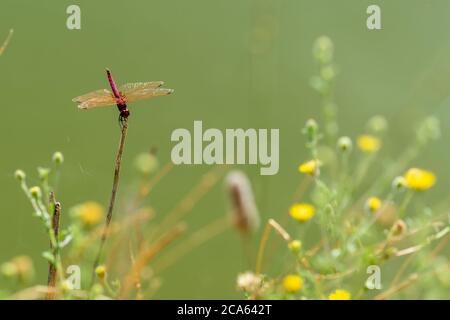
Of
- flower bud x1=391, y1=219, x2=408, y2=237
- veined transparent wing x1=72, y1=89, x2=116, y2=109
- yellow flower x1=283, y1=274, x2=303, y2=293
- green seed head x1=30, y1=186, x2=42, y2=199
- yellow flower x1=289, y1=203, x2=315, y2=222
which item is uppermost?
veined transparent wing x1=72, y1=89, x2=116, y2=109

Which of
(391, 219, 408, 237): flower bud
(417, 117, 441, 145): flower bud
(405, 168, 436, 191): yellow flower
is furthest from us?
(417, 117, 441, 145): flower bud

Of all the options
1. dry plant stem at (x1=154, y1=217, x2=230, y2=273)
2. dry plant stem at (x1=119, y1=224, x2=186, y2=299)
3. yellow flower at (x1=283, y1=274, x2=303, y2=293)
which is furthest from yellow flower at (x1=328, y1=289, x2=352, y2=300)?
dry plant stem at (x1=154, y1=217, x2=230, y2=273)

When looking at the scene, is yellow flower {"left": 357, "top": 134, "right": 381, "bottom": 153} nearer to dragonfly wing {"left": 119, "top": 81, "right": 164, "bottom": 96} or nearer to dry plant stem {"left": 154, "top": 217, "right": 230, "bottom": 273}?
dry plant stem {"left": 154, "top": 217, "right": 230, "bottom": 273}

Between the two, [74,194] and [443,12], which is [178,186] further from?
[443,12]

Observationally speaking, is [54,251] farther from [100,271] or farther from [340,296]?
[340,296]

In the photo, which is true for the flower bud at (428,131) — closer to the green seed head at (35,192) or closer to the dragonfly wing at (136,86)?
the dragonfly wing at (136,86)

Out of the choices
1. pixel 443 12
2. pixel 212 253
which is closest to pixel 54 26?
pixel 212 253
